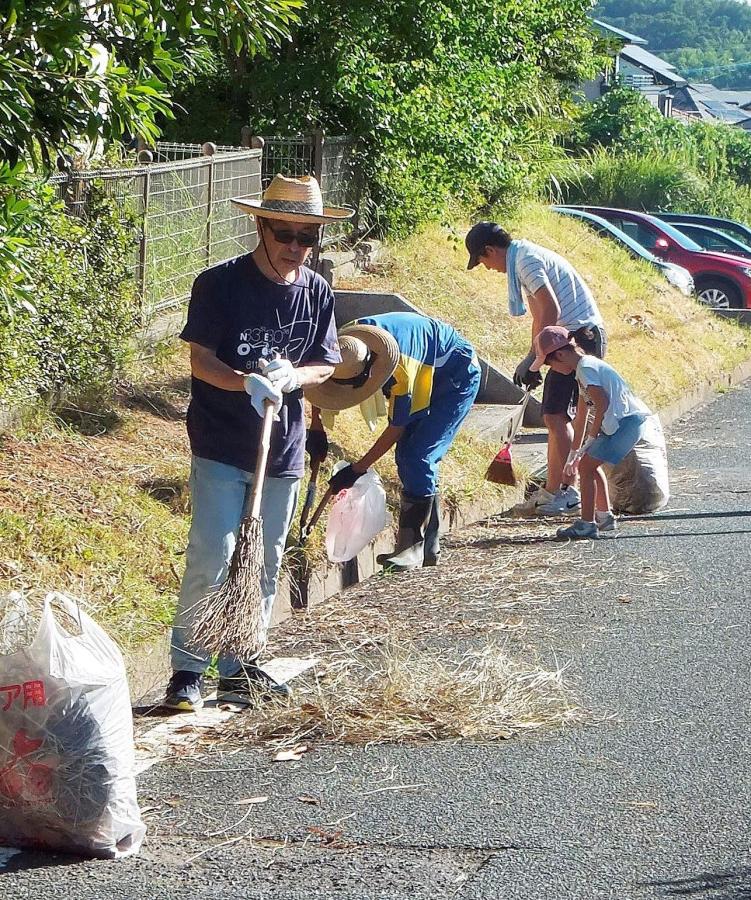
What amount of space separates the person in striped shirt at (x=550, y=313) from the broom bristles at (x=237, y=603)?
474 cm

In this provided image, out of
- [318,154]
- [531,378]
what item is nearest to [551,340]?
[531,378]

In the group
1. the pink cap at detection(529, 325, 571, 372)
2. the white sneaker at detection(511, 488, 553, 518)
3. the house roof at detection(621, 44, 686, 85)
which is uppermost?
the house roof at detection(621, 44, 686, 85)

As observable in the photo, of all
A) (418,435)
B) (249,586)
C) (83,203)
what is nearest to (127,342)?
(83,203)

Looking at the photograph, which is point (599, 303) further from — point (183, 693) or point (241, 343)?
point (183, 693)

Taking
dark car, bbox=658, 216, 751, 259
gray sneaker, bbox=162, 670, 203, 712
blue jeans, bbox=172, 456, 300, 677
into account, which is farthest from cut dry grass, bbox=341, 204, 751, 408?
gray sneaker, bbox=162, 670, 203, 712

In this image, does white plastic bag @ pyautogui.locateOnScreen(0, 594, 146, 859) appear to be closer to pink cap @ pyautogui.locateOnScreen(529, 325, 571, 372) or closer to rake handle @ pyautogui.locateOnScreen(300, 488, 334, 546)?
rake handle @ pyautogui.locateOnScreen(300, 488, 334, 546)

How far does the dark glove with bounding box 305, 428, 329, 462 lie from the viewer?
7.66m

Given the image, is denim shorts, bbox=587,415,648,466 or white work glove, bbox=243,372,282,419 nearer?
white work glove, bbox=243,372,282,419

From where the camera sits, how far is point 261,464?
5.19 metres

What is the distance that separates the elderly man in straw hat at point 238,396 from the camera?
546 centimetres

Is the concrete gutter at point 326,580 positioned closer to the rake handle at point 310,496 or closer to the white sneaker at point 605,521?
the rake handle at point 310,496

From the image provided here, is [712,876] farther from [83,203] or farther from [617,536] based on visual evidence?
[83,203]

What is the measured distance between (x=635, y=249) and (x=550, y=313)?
497 inches

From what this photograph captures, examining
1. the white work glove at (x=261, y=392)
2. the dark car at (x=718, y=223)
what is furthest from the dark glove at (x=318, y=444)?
the dark car at (x=718, y=223)
